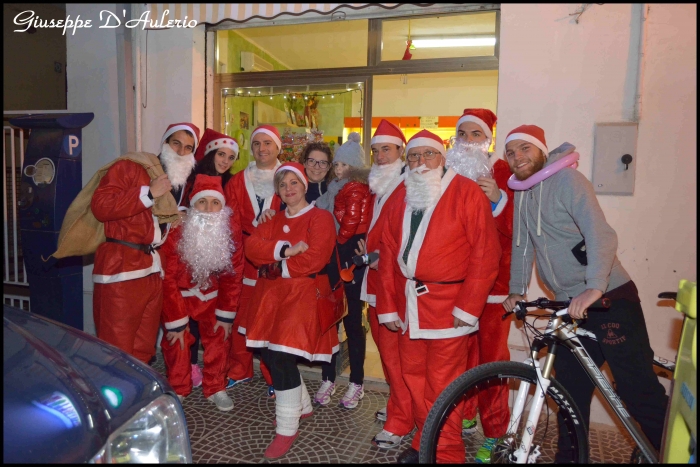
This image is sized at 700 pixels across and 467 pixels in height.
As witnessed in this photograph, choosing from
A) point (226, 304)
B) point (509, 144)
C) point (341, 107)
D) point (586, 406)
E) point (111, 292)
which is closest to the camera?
point (586, 406)

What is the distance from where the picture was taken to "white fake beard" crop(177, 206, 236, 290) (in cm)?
347

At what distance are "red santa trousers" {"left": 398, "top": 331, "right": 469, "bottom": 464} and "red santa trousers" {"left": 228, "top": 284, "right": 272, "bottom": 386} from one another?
140cm

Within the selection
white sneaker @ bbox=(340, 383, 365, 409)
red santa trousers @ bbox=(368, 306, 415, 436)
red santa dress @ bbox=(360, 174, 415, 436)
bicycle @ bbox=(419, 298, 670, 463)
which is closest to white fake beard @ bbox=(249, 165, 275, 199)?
red santa dress @ bbox=(360, 174, 415, 436)

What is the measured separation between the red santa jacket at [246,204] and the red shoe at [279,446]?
119cm

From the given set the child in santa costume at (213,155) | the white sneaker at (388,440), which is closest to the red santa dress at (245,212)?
the child in santa costume at (213,155)

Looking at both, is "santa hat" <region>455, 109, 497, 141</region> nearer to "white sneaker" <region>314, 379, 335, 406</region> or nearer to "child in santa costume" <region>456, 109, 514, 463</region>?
"child in santa costume" <region>456, 109, 514, 463</region>

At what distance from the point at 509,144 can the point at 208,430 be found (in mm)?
2679

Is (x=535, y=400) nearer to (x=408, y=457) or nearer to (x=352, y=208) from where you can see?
(x=408, y=457)

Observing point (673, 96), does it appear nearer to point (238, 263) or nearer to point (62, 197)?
point (238, 263)

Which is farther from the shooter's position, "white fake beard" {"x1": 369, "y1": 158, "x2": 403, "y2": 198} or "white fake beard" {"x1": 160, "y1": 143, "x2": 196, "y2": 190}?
"white fake beard" {"x1": 160, "y1": 143, "x2": 196, "y2": 190}

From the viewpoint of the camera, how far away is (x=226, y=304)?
3654 millimetres

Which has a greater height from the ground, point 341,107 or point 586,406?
point 341,107

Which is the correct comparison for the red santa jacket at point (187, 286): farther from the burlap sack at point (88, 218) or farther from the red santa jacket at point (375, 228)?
the red santa jacket at point (375, 228)

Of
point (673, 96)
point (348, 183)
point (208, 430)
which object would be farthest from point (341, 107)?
point (208, 430)
